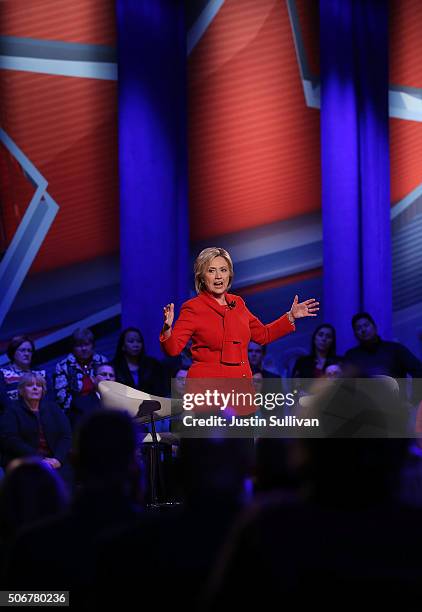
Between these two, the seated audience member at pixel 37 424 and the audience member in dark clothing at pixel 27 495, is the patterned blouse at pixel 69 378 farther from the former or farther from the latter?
the audience member in dark clothing at pixel 27 495

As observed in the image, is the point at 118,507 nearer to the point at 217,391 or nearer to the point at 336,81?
the point at 217,391

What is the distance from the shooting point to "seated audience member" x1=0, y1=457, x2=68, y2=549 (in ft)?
4.78

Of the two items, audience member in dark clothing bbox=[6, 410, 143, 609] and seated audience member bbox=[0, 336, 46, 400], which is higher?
seated audience member bbox=[0, 336, 46, 400]

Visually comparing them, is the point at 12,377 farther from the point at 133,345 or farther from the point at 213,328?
the point at 213,328

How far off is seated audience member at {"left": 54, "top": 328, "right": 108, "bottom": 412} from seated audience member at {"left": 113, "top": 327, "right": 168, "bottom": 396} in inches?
5.3

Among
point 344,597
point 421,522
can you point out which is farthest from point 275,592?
point 421,522

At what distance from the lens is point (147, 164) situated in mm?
6594

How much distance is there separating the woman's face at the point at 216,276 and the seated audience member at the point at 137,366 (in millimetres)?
2401

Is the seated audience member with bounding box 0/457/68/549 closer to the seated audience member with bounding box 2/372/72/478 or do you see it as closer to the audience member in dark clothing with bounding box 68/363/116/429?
the seated audience member with bounding box 2/372/72/478

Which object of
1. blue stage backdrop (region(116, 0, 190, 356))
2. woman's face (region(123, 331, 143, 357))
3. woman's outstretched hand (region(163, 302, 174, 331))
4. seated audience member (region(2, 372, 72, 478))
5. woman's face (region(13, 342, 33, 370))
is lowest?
seated audience member (region(2, 372, 72, 478))

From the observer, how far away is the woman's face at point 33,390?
194 inches

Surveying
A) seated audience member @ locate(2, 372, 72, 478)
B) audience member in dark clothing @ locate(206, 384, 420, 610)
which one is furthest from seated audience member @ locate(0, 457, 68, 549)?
seated audience member @ locate(2, 372, 72, 478)

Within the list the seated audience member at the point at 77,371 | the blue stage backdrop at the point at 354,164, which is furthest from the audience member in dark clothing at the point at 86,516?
the blue stage backdrop at the point at 354,164

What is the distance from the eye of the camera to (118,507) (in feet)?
4.39
